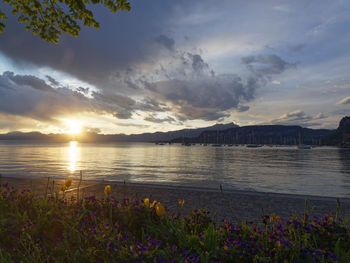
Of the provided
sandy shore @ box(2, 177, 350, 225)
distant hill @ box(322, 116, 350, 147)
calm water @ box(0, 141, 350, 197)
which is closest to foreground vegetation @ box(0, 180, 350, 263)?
sandy shore @ box(2, 177, 350, 225)

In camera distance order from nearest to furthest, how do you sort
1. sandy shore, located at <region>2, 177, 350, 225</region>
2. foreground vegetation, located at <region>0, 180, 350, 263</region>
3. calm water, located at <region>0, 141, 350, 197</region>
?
1. foreground vegetation, located at <region>0, 180, 350, 263</region>
2. sandy shore, located at <region>2, 177, 350, 225</region>
3. calm water, located at <region>0, 141, 350, 197</region>

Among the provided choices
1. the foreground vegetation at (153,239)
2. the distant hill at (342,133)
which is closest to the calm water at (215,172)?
the foreground vegetation at (153,239)

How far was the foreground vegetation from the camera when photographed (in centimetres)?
277

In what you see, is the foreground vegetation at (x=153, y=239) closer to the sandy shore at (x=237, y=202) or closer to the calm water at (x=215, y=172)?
the sandy shore at (x=237, y=202)

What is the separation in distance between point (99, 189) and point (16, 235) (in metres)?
7.28

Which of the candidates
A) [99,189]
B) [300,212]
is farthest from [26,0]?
[300,212]

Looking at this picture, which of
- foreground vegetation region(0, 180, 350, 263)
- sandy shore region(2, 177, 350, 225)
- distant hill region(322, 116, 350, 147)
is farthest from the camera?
distant hill region(322, 116, 350, 147)

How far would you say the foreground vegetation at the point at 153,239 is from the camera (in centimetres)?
277

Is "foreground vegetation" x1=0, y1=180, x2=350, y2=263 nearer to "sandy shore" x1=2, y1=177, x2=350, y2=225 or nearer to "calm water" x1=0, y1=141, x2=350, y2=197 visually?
"sandy shore" x1=2, y1=177, x2=350, y2=225

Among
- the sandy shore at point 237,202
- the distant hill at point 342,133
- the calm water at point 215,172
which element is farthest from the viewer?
the distant hill at point 342,133

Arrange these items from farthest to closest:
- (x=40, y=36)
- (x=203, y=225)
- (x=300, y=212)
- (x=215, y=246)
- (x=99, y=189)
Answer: (x=99, y=189)
(x=40, y=36)
(x=300, y=212)
(x=203, y=225)
(x=215, y=246)

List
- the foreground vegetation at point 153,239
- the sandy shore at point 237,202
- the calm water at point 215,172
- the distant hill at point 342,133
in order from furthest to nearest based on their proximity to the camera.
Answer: the distant hill at point 342,133, the calm water at point 215,172, the sandy shore at point 237,202, the foreground vegetation at point 153,239

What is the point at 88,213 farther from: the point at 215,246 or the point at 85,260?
the point at 215,246

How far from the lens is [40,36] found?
895 centimetres
